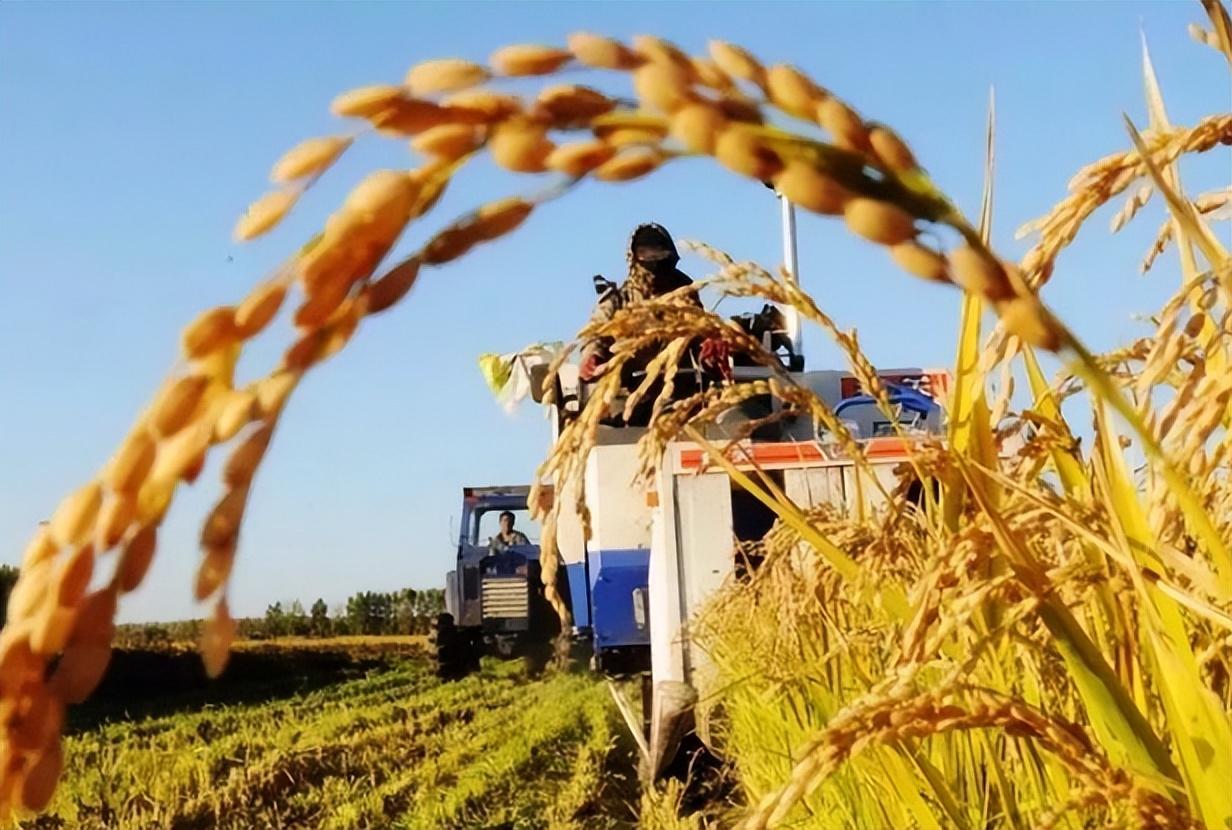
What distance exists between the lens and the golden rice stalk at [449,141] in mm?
539

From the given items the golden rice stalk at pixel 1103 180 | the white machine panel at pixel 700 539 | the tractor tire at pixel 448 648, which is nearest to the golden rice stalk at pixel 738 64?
the golden rice stalk at pixel 1103 180

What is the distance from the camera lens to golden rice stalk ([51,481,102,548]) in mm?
511

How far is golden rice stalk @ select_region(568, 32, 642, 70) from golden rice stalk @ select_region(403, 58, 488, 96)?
40 mm

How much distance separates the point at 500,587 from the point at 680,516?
894 centimetres

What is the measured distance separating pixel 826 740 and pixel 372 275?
0.52 m

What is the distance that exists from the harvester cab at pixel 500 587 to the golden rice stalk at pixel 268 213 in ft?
43.0

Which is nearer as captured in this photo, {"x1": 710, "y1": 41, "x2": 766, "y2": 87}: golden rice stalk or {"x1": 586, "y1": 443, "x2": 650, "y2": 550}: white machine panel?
{"x1": 710, "y1": 41, "x2": 766, "y2": 87}: golden rice stalk

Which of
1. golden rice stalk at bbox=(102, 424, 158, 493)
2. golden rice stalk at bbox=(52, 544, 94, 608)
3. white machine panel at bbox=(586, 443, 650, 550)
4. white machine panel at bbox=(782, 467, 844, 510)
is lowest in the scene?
golden rice stalk at bbox=(52, 544, 94, 608)

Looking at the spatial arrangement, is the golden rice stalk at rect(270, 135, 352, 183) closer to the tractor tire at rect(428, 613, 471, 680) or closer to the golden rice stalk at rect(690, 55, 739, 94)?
the golden rice stalk at rect(690, 55, 739, 94)

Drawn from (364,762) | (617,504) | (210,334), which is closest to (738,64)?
(210,334)

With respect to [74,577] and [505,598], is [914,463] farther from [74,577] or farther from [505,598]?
[505,598]

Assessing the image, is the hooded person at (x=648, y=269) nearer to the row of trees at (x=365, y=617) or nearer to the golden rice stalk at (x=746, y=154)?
the golden rice stalk at (x=746, y=154)

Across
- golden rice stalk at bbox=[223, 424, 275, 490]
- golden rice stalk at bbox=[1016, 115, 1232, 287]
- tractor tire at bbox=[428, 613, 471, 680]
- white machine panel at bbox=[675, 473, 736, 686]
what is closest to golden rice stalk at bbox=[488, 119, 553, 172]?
golden rice stalk at bbox=[223, 424, 275, 490]

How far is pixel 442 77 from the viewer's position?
0.54 metres
